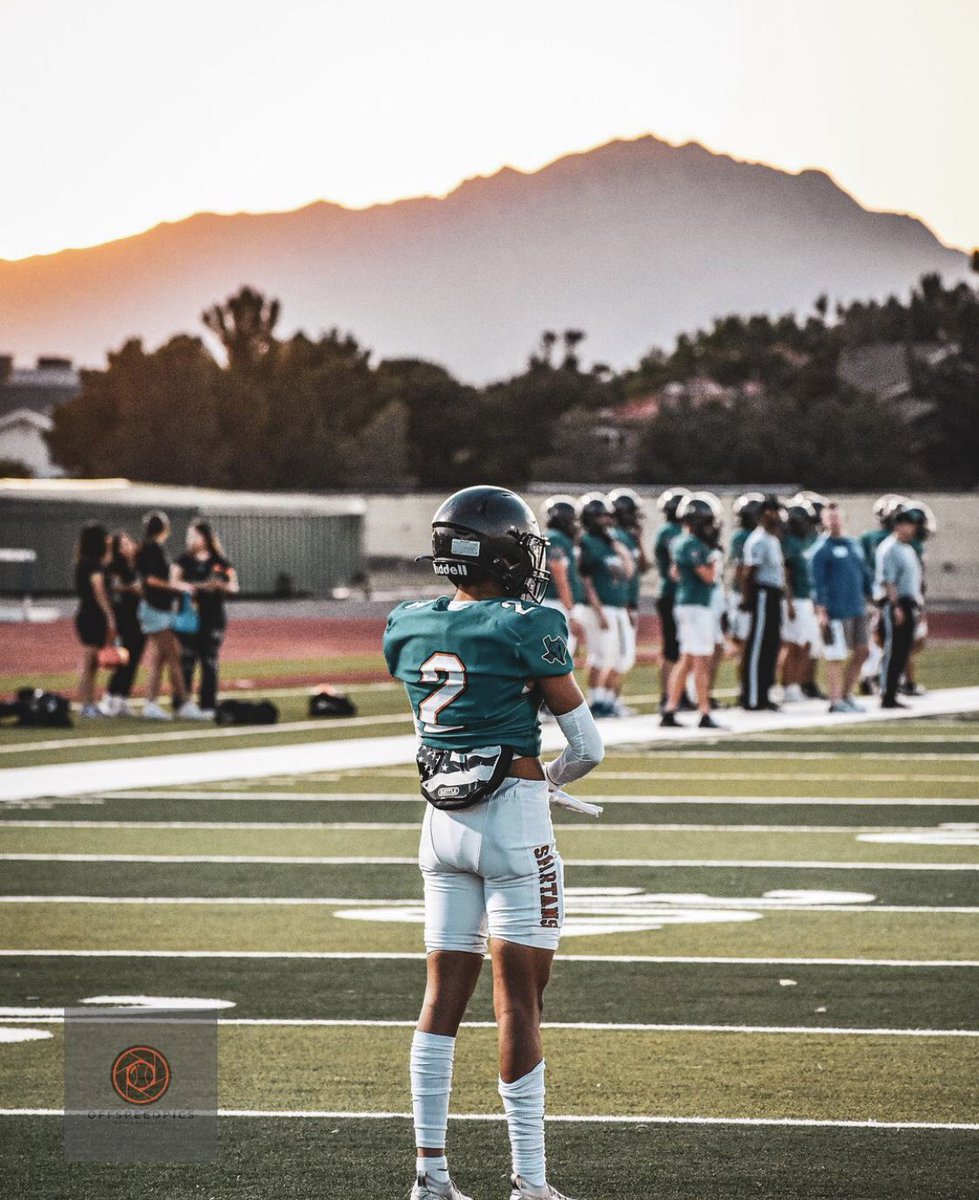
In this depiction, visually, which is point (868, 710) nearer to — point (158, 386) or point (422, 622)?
point (422, 622)

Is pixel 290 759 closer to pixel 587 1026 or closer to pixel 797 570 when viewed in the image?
pixel 797 570

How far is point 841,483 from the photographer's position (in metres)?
70.8

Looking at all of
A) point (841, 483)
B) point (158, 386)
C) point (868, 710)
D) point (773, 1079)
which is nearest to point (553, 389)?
point (158, 386)

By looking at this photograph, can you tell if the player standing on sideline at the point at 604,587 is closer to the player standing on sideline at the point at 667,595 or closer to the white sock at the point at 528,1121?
the player standing on sideline at the point at 667,595

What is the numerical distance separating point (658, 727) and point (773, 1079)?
11.4 metres

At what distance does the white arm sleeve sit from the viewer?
5.21 m

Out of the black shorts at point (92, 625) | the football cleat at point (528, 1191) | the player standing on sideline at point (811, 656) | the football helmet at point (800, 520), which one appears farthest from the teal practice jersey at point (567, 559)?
the football cleat at point (528, 1191)

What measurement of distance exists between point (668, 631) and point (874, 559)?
331 centimetres

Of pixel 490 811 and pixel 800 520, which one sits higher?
pixel 800 520

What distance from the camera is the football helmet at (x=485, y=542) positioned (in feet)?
17.2

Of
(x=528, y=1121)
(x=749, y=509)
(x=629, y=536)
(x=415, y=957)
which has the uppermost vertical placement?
(x=749, y=509)

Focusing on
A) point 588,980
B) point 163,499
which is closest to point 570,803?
point 588,980

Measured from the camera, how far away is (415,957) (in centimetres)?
855

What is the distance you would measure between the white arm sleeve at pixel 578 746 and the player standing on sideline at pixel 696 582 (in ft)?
39.7
